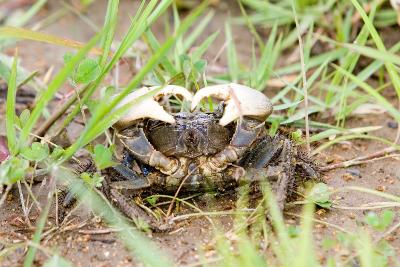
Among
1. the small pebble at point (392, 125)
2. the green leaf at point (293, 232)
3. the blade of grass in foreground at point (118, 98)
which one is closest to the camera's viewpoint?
the blade of grass in foreground at point (118, 98)

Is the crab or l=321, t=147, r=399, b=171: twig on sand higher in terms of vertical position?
the crab

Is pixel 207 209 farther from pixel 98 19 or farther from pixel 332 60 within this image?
pixel 98 19

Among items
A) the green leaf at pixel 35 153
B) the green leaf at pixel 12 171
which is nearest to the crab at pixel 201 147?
the green leaf at pixel 35 153

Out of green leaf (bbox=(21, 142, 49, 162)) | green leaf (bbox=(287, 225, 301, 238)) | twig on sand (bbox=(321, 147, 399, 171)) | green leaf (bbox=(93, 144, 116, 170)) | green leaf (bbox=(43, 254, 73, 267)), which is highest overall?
green leaf (bbox=(21, 142, 49, 162))

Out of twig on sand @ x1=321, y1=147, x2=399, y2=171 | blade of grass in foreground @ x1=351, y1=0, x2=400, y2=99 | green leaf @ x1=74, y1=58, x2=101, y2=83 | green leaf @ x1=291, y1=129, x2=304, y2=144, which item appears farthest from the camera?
twig on sand @ x1=321, y1=147, x2=399, y2=171

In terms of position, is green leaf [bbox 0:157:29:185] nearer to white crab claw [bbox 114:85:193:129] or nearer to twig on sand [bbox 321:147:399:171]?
white crab claw [bbox 114:85:193:129]

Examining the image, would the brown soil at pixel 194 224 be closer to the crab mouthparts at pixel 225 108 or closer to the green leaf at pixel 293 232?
the green leaf at pixel 293 232

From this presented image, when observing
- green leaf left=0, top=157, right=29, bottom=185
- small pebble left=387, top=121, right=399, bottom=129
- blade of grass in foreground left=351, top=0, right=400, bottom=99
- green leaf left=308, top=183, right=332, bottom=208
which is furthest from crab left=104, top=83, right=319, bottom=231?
small pebble left=387, top=121, right=399, bottom=129

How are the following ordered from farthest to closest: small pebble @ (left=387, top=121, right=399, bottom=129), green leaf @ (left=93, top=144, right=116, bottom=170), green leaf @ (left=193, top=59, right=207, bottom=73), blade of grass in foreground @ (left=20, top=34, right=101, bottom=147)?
1. small pebble @ (left=387, top=121, right=399, bottom=129)
2. green leaf @ (left=193, top=59, right=207, bottom=73)
3. green leaf @ (left=93, top=144, right=116, bottom=170)
4. blade of grass in foreground @ (left=20, top=34, right=101, bottom=147)
